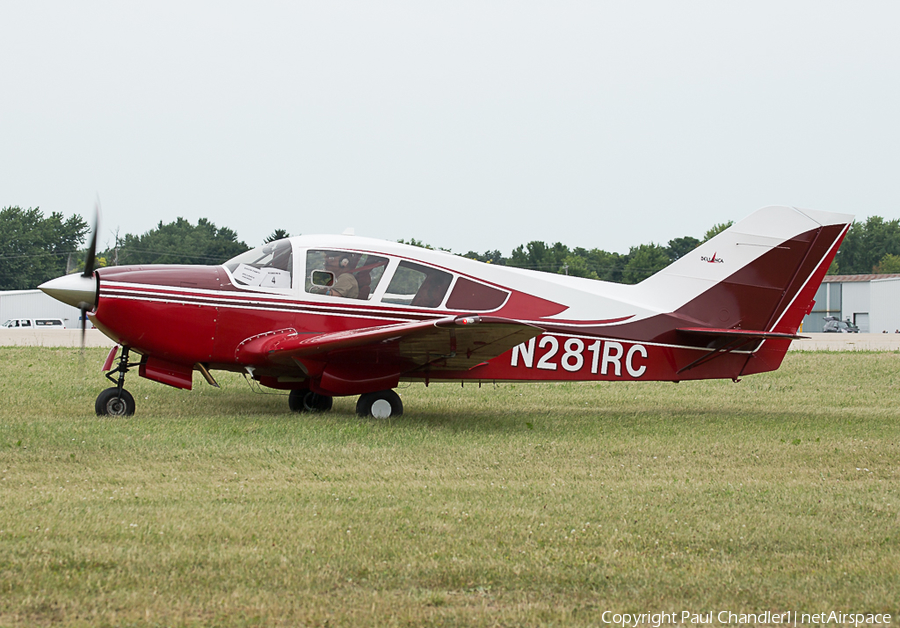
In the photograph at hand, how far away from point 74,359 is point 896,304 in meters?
68.2

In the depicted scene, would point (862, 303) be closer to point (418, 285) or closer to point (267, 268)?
point (418, 285)

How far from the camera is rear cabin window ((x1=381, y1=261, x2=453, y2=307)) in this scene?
1036 centimetres

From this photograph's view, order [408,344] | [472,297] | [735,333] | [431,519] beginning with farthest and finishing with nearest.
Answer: [735,333] → [472,297] → [408,344] → [431,519]

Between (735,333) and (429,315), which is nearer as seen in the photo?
(429,315)

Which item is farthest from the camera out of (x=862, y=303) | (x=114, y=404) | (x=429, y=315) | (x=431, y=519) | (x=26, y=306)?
(x=862, y=303)

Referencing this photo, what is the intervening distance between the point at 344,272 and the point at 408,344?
5.18ft

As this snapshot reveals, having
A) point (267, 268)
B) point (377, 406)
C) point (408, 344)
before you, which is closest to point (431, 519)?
point (408, 344)

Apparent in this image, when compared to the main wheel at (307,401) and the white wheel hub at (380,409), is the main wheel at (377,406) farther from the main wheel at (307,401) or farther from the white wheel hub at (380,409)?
the main wheel at (307,401)

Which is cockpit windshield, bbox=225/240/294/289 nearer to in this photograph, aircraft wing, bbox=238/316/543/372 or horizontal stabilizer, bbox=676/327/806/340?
aircraft wing, bbox=238/316/543/372

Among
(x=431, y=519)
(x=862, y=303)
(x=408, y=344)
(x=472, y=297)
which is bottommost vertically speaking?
(x=431, y=519)

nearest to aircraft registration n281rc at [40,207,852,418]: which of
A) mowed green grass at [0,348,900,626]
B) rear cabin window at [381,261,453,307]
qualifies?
rear cabin window at [381,261,453,307]

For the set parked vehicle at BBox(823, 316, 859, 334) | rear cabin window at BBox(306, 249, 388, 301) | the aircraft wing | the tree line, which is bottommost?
parked vehicle at BBox(823, 316, 859, 334)

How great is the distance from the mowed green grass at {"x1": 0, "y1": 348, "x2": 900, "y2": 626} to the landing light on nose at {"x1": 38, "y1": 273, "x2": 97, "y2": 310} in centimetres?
138

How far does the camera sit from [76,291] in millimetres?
9359
